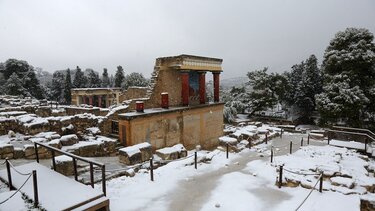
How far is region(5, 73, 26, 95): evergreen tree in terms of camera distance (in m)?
36.7

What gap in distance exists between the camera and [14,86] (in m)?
37.0

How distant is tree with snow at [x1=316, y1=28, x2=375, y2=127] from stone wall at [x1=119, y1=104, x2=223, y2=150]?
11425mm

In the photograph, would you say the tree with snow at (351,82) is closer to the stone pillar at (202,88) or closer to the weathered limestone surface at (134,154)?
the stone pillar at (202,88)

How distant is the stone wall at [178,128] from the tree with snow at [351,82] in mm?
11425

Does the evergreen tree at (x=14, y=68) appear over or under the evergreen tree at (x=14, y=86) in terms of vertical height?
over

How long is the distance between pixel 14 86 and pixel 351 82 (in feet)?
146

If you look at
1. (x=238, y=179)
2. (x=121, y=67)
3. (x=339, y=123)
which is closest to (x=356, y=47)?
(x=339, y=123)

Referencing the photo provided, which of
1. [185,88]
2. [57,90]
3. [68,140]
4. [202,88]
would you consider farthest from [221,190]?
[57,90]

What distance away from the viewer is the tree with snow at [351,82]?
802 inches

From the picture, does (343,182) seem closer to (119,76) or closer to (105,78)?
(119,76)

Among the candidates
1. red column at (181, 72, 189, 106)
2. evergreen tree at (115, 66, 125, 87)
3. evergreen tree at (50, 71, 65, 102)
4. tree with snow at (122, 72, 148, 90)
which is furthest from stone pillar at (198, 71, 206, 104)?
evergreen tree at (50, 71, 65, 102)

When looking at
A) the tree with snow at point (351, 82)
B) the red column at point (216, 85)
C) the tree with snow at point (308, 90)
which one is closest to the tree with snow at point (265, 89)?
the tree with snow at point (308, 90)

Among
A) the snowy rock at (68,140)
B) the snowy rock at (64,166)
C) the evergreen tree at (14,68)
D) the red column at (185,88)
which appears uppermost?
the evergreen tree at (14,68)

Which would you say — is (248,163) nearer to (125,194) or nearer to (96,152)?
(125,194)
